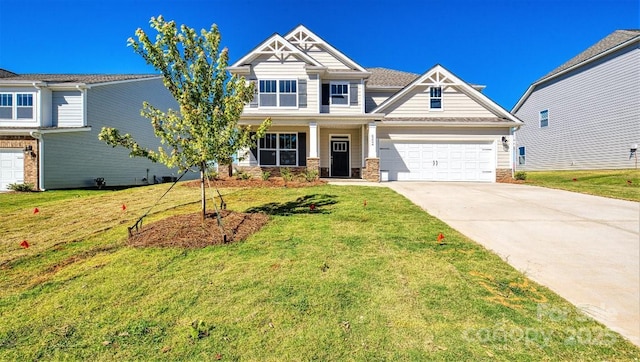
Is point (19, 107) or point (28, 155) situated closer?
point (28, 155)

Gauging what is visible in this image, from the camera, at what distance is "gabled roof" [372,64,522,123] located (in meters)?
16.6

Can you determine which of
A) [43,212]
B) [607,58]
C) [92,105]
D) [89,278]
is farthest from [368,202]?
[607,58]

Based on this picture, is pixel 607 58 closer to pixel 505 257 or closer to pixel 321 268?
pixel 505 257

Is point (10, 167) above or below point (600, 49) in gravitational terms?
below

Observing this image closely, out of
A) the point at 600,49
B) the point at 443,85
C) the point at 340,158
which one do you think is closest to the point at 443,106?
the point at 443,85

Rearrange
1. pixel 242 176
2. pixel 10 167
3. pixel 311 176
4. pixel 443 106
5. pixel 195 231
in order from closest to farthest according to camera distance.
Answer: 1. pixel 195 231
2. pixel 311 176
3. pixel 242 176
4. pixel 10 167
5. pixel 443 106

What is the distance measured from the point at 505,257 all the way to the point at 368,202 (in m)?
4.47

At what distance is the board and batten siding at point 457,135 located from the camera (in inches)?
639

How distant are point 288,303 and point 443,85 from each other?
53.8ft

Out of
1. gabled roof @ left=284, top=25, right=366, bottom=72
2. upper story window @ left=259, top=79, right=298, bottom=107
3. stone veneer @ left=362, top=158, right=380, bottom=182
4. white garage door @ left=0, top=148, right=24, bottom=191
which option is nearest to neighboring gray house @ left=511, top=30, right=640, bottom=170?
stone veneer @ left=362, top=158, right=380, bottom=182

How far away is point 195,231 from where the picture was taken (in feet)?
19.9

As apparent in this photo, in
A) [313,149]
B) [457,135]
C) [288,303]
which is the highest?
[457,135]

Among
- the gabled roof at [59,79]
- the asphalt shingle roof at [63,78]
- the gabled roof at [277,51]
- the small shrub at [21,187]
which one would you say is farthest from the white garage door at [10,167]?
the gabled roof at [277,51]

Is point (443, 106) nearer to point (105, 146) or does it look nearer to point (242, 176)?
point (242, 176)
